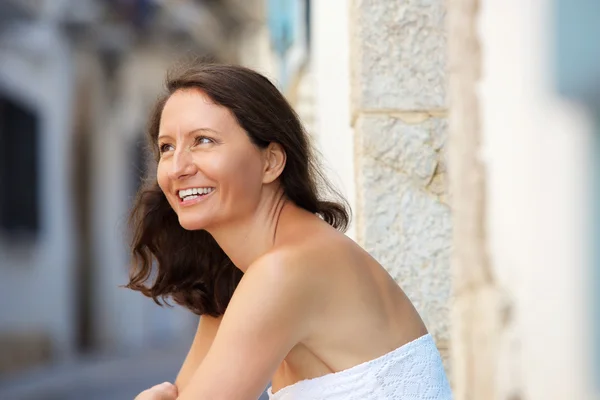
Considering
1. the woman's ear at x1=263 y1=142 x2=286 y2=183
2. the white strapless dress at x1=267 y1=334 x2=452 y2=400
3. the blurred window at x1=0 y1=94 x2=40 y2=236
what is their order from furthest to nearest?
1. the blurred window at x1=0 y1=94 x2=40 y2=236
2. the woman's ear at x1=263 y1=142 x2=286 y2=183
3. the white strapless dress at x1=267 y1=334 x2=452 y2=400

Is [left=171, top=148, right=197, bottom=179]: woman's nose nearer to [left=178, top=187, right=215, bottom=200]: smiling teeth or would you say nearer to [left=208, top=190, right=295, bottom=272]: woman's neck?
[left=178, top=187, right=215, bottom=200]: smiling teeth

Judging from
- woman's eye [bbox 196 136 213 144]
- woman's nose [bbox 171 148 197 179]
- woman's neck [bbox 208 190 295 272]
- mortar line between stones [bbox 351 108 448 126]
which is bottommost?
woman's neck [bbox 208 190 295 272]

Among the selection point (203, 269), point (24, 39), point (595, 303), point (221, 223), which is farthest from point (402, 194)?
point (24, 39)

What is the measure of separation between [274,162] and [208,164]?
15 cm

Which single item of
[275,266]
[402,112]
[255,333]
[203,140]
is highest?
[402,112]

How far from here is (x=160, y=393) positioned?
96.7 inches

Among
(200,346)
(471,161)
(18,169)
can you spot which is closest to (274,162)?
(200,346)

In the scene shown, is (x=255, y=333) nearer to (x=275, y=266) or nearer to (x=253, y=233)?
(x=275, y=266)

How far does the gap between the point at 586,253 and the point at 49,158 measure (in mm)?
11290

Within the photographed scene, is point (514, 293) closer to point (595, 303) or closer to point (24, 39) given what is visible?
point (595, 303)

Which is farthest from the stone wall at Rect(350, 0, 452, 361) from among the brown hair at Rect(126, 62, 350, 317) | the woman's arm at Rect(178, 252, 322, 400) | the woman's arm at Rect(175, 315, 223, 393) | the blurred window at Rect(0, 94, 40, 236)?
the blurred window at Rect(0, 94, 40, 236)

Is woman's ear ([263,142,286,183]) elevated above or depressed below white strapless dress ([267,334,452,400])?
above

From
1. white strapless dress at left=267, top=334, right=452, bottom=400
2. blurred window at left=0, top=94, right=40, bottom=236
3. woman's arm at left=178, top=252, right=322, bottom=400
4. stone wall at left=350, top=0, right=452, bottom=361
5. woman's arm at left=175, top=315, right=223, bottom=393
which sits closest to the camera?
woman's arm at left=178, top=252, right=322, bottom=400

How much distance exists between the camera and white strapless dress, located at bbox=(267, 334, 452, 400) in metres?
2.08
